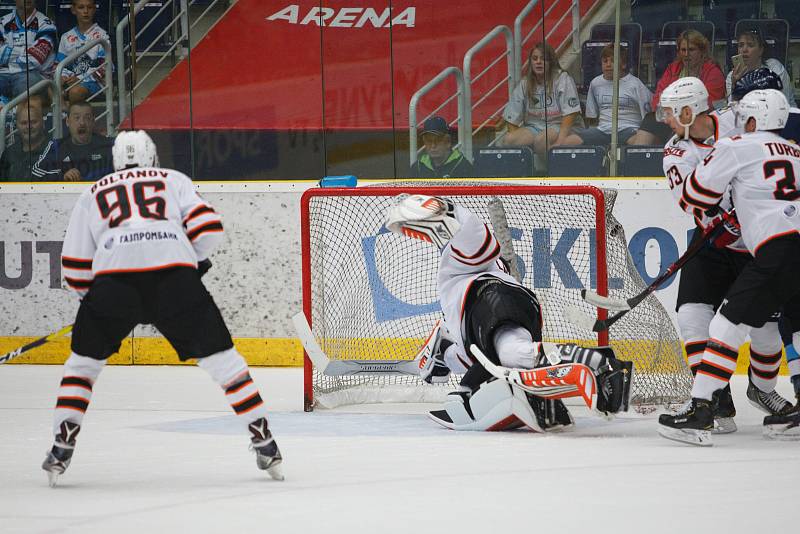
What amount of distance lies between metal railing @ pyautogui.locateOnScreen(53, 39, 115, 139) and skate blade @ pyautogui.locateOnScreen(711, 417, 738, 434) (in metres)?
3.70

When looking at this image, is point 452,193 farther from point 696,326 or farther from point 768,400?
point 768,400

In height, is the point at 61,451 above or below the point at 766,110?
below

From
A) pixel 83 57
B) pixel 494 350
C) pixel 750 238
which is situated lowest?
pixel 494 350

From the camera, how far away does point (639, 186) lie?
6.09 m

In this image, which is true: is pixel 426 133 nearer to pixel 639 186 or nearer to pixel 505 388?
pixel 639 186

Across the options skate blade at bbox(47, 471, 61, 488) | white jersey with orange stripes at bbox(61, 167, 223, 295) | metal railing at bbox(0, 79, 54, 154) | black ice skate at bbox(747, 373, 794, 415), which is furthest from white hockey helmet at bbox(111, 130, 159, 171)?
metal railing at bbox(0, 79, 54, 154)

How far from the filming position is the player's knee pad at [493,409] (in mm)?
4414

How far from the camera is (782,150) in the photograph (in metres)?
4.20

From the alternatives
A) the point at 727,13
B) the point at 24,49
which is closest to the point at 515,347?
the point at 727,13

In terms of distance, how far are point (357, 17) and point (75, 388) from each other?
3.65 metres

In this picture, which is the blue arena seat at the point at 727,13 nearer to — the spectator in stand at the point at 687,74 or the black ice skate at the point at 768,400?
the spectator in stand at the point at 687,74

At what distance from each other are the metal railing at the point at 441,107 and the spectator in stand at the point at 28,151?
1.81 meters

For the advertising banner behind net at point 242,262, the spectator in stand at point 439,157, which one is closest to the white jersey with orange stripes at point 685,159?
the advertising banner behind net at point 242,262

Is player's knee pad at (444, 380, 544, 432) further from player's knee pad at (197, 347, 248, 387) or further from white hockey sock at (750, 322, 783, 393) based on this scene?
player's knee pad at (197, 347, 248, 387)
